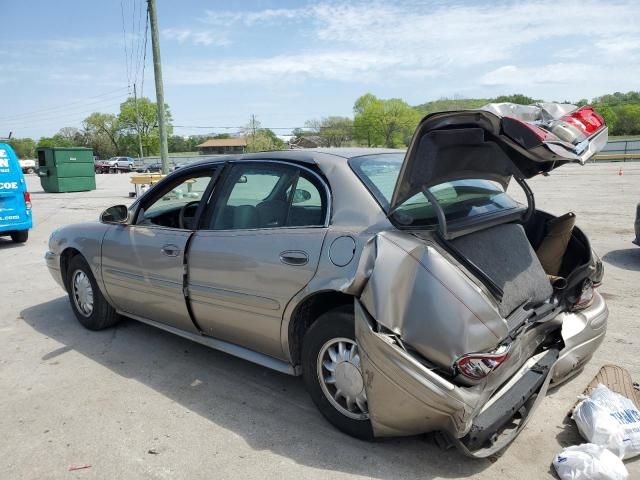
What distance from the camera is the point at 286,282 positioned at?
9.98ft

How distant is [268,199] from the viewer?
3.54 metres

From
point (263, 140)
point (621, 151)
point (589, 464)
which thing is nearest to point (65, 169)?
point (589, 464)

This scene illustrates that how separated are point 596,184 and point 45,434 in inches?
796

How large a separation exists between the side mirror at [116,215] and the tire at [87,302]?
23.4 inches

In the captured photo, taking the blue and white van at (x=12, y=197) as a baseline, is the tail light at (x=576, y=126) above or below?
above

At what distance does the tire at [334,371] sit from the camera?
9.19ft

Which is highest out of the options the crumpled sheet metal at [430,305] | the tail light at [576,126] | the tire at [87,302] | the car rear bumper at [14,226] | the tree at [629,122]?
the tree at [629,122]

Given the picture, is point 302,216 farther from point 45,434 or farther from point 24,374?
point 24,374

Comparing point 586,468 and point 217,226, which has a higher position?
point 217,226

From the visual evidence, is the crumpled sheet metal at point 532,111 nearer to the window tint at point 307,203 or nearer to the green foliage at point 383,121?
the window tint at point 307,203

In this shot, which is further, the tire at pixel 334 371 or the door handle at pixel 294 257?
the door handle at pixel 294 257

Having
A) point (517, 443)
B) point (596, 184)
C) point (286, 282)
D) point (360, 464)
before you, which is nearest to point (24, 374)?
point (286, 282)

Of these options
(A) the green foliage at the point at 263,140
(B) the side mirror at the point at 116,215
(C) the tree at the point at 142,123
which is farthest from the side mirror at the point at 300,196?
(C) the tree at the point at 142,123

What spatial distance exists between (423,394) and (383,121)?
94.5 m
